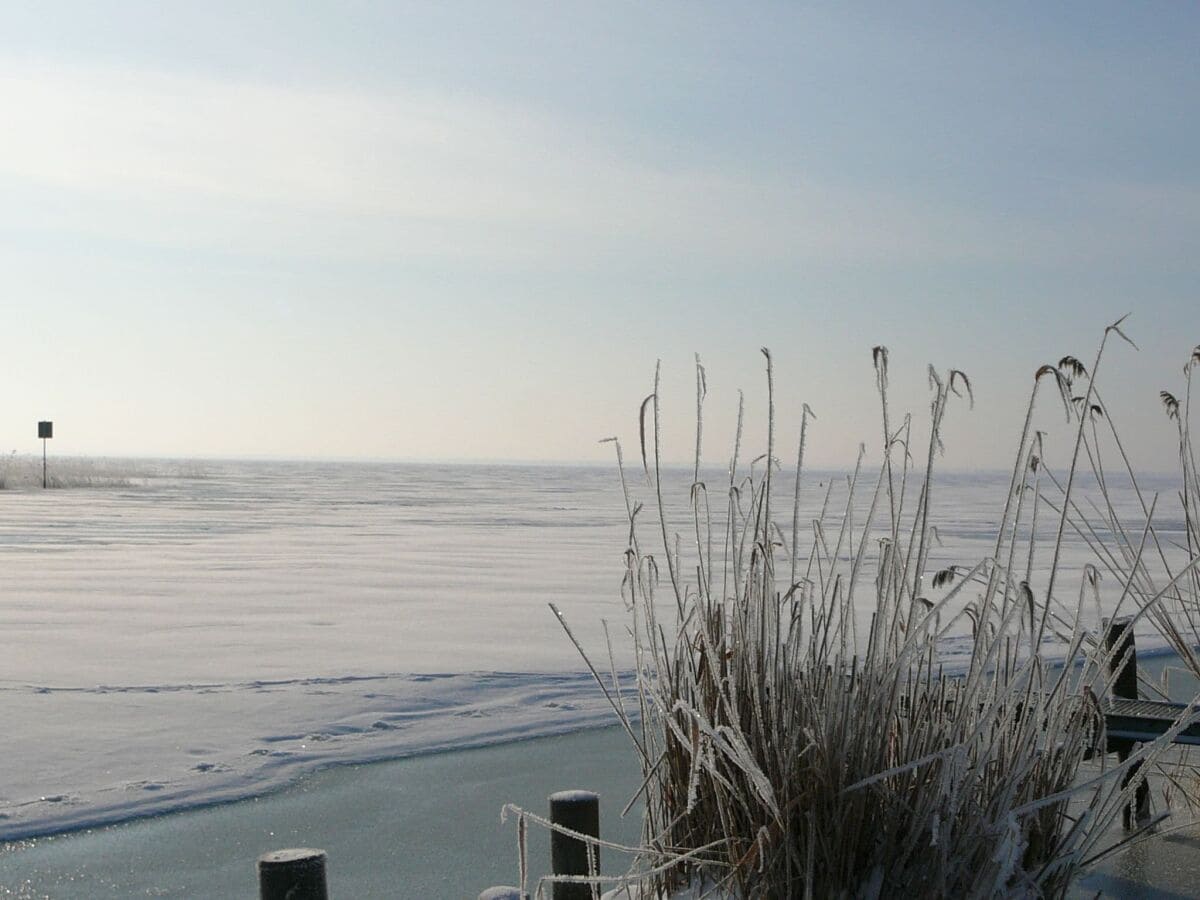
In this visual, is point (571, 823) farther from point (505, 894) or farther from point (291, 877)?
point (291, 877)

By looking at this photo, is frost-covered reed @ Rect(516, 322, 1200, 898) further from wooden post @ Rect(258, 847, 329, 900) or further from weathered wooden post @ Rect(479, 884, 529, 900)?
wooden post @ Rect(258, 847, 329, 900)

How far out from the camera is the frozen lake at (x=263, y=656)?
17.1ft

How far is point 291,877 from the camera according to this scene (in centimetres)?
243

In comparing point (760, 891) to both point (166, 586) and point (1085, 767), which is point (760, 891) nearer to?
point (1085, 767)

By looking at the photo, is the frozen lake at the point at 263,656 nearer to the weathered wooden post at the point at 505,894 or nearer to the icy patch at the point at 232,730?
the icy patch at the point at 232,730

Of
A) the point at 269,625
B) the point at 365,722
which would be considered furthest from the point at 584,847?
the point at 269,625

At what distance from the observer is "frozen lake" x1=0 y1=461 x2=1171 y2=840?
5.21m

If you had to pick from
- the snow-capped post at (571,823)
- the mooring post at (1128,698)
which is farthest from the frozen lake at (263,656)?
the mooring post at (1128,698)

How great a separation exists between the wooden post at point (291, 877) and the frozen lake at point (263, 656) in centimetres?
161

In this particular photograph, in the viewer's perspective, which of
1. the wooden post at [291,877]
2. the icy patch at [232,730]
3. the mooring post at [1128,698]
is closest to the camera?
the wooden post at [291,877]

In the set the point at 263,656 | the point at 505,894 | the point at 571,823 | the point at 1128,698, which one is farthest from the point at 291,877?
the point at 263,656

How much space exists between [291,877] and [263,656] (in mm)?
5451

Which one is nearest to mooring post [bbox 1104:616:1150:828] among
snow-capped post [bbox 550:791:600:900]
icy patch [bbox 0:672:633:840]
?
snow-capped post [bbox 550:791:600:900]

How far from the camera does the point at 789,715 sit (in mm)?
2496
